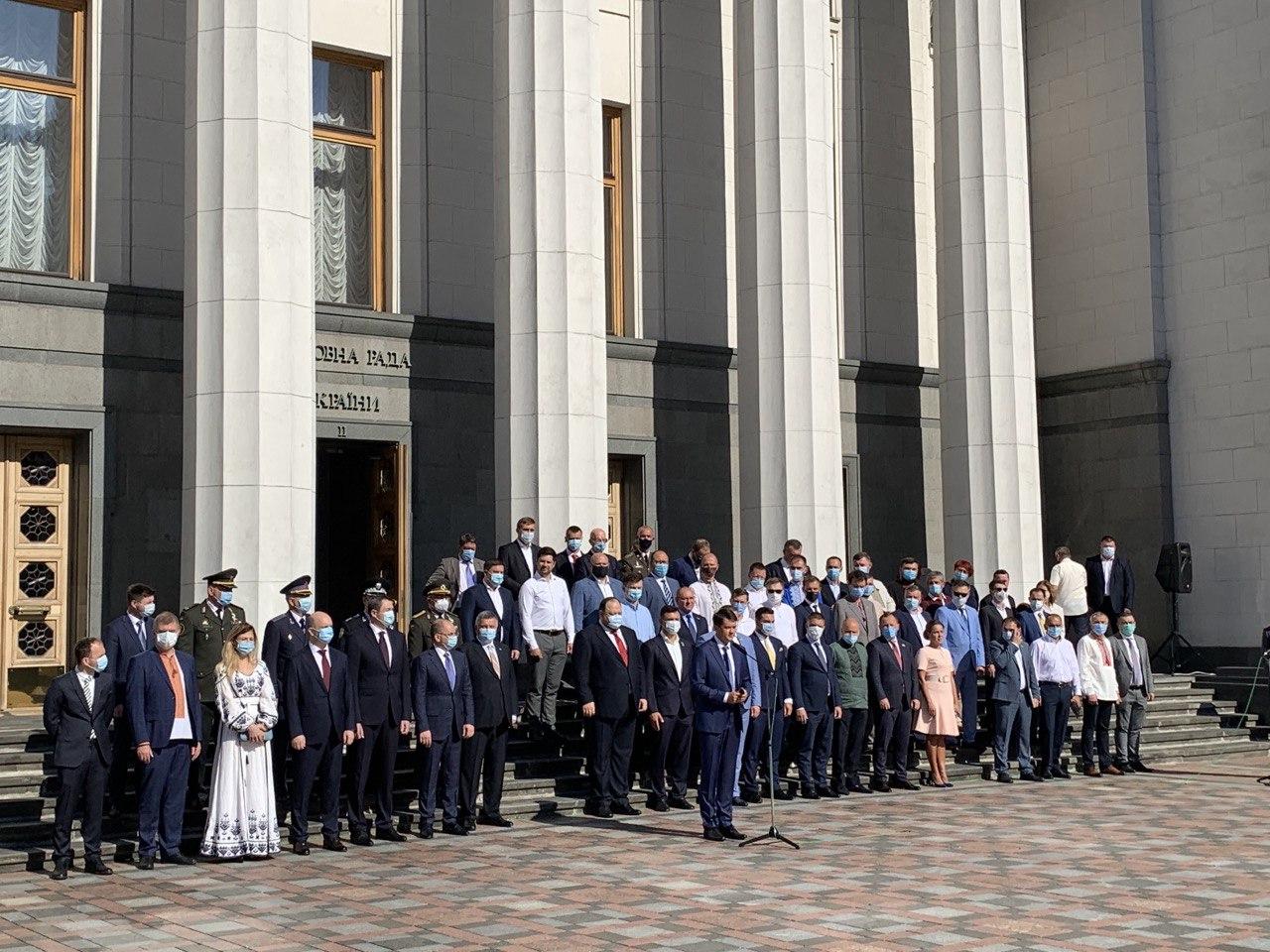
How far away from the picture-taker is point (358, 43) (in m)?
20.9

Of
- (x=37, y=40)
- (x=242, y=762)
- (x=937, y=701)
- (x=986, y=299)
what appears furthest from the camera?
(x=986, y=299)

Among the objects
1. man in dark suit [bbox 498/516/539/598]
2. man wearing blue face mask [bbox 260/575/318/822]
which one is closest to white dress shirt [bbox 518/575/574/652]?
man in dark suit [bbox 498/516/539/598]

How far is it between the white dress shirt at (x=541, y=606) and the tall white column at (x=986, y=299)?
329 inches

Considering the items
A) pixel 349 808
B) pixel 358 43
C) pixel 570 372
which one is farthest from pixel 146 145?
pixel 349 808

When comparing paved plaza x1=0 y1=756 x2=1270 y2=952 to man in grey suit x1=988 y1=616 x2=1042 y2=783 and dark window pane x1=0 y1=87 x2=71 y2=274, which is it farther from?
dark window pane x1=0 y1=87 x2=71 y2=274

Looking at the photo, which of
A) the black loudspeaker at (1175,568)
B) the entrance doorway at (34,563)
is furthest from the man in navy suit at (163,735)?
the black loudspeaker at (1175,568)

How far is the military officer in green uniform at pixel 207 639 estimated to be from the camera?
14.3 meters

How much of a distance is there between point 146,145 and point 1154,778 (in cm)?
1396

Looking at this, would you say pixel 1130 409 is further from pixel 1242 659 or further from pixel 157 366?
pixel 157 366

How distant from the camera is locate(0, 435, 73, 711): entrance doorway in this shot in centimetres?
1777

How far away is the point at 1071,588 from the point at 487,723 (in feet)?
34.3

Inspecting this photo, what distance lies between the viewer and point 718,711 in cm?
1461

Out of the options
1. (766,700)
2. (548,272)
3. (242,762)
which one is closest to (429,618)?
(242,762)

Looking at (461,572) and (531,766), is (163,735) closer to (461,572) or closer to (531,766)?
(531,766)
